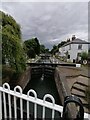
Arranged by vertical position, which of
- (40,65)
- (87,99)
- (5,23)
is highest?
(5,23)

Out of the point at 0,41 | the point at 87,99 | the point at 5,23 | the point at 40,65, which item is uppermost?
the point at 5,23

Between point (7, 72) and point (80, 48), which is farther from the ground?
point (80, 48)

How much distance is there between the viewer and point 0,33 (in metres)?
8.34

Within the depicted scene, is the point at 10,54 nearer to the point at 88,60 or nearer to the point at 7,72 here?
the point at 7,72

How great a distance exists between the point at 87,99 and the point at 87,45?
2149cm

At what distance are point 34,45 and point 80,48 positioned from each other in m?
12.6

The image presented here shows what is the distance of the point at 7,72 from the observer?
9.65 meters

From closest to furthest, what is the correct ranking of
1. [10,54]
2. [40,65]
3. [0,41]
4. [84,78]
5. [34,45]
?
[0,41]
[10,54]
[84,78]
[40,65]
[34,45]

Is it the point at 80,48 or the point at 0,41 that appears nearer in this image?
the point at 0,41

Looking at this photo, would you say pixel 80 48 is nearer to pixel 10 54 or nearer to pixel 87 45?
pixel 87 45

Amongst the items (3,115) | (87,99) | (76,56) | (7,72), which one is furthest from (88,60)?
(3,115)

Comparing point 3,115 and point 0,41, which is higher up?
point 0,41

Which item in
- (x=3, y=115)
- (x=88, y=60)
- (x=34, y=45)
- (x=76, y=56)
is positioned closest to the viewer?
(x=3, y=115)

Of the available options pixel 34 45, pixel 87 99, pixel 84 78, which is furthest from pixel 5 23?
pixel 34 45
